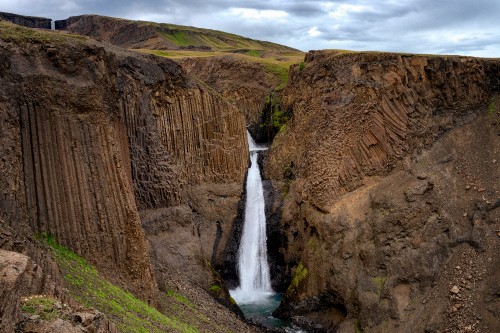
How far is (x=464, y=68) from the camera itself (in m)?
28.2

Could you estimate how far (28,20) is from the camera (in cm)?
7638

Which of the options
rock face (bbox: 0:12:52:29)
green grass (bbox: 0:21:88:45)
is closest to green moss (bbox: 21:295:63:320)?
green grass (bbox: 0:21:88:45)

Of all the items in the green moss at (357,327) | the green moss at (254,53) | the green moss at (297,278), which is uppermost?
the green moss at (254,53)

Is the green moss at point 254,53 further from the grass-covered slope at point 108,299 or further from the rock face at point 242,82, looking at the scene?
the grass-covered slope at point 108,299

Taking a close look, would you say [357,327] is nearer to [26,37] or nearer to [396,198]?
[396,198]

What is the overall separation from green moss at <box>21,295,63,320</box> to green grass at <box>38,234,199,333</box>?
3947 mm

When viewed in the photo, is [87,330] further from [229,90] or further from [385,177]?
[229,90]

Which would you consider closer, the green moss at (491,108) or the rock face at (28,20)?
the green moss at (491,108)

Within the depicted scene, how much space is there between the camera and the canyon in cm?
1705

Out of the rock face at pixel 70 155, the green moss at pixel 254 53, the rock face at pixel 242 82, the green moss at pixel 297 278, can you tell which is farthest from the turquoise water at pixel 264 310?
the green moss at pixel 254 53

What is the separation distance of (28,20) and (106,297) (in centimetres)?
7219

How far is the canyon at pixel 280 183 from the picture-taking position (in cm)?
1705

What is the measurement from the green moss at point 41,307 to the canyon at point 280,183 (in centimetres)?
93

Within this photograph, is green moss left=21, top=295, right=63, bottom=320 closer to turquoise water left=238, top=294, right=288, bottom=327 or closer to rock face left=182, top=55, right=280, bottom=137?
turquoise water left=238, top=294, right=288, bottom=327
